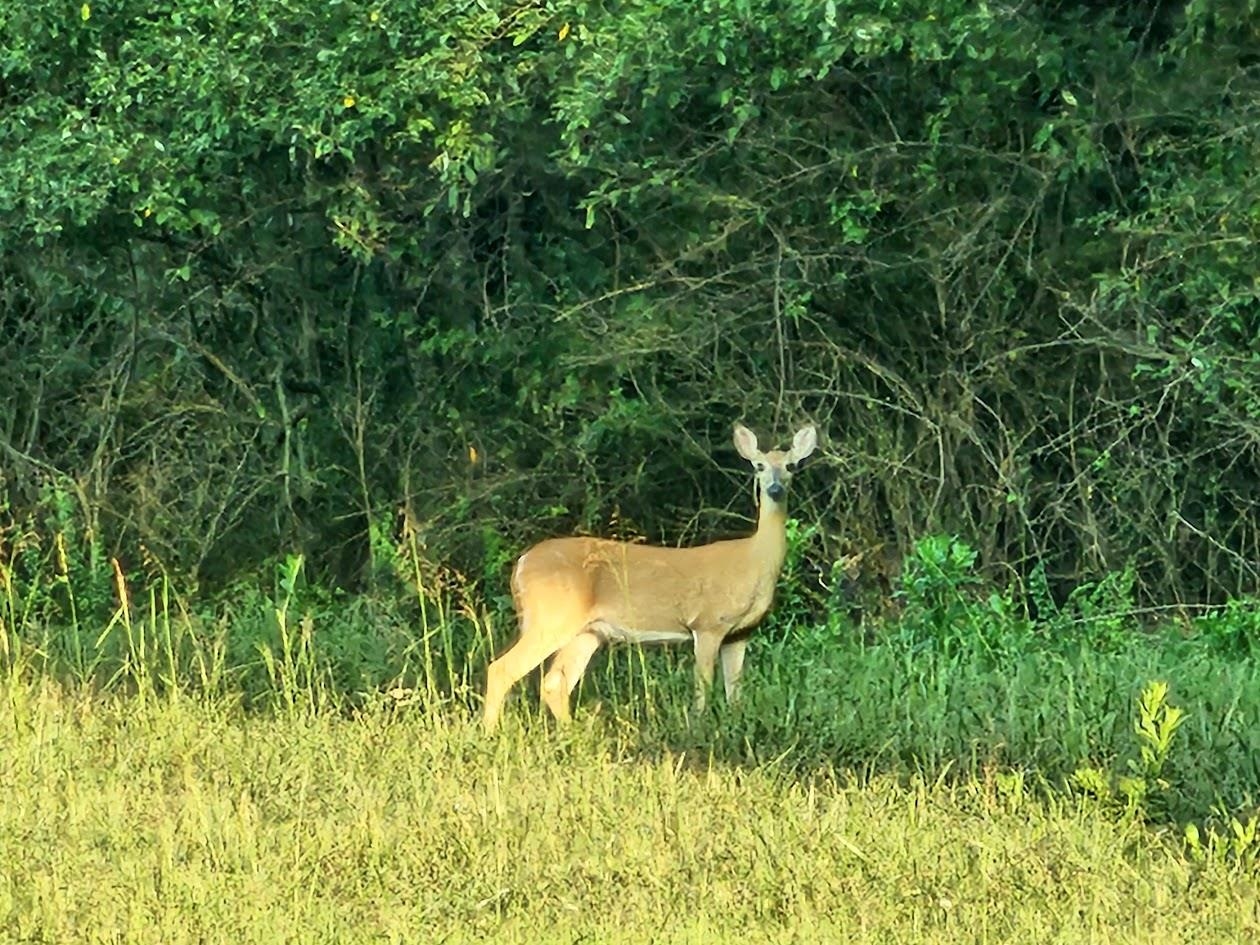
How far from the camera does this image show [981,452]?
1138 centimetres

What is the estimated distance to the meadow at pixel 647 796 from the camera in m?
5.72

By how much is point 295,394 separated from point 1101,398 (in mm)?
4221

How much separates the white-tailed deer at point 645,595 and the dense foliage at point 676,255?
72.3 inches

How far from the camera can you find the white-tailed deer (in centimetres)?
914

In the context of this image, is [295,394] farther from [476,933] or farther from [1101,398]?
[476,933]

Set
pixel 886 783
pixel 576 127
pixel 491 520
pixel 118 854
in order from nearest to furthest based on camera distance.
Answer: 1. pixel 118 854
2. pixel 886 783
3. pixel 576 127
4. pixel 491 520

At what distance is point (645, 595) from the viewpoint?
927 cm

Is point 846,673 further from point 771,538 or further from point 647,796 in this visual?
point 647,796

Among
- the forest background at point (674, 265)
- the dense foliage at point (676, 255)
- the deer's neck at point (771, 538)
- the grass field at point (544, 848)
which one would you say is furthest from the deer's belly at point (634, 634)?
the dense foliage at point (676, 255)

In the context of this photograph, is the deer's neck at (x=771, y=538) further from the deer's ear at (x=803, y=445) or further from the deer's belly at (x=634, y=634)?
the deer's belly at (x=634, y=634)

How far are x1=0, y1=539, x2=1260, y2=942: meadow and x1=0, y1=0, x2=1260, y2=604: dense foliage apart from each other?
141 centimetres

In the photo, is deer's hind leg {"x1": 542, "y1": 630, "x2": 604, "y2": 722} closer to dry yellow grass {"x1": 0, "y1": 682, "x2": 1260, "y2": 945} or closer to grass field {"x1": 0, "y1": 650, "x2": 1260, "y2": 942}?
grass field {"x1": 0, "y1": 650, "x2": 1260, "y2": 942}

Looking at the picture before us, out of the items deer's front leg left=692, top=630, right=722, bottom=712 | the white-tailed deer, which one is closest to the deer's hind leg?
the white-tailed deer

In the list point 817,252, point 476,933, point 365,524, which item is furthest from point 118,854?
point 365,524
